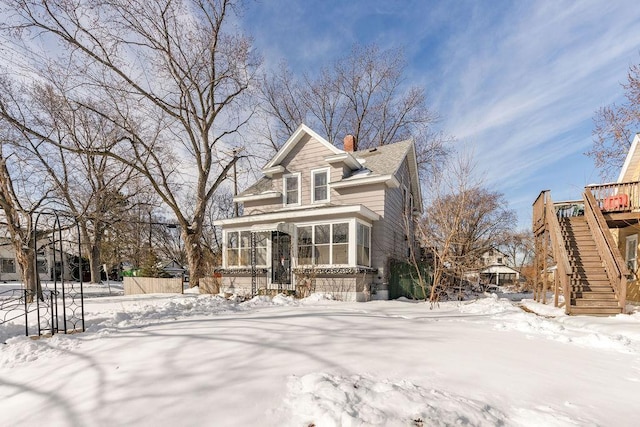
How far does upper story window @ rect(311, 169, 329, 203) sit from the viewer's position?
13047 mm

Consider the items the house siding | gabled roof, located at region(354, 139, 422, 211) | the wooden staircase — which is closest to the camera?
the wooden staircase

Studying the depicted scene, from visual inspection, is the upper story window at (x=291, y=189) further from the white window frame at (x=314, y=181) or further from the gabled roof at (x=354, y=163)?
the white window frame at (x=314, y=181)

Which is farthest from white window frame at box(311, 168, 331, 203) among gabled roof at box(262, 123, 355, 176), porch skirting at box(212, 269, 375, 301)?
porch skirting at box(212, 269, 375, 301)

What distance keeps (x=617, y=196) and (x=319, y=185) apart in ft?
32.5

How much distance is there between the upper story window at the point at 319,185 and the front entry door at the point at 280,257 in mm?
2072

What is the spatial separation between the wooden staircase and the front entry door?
338 inches

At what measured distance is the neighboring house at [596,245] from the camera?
25.7 feet

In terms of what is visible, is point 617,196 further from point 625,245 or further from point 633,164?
point 633,164

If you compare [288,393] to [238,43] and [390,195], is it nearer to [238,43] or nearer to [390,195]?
[390,195]

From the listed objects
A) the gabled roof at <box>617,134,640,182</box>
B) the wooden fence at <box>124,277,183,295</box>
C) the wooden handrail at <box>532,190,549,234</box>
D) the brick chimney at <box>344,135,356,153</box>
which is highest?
the brick chimney at <box>344,135,356,153</box>

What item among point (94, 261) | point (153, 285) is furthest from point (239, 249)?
point (94, 261)

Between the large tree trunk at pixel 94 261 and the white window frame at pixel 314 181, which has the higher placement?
the white window frame at pixel 314 181

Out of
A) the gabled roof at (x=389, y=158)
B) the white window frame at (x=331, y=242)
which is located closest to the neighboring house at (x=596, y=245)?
the gabled roof at (x=389, y=158)

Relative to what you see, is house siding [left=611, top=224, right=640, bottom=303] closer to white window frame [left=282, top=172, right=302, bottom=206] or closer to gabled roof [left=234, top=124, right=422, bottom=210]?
gabled roof [left=234, top=124, right=422, bottom=210]
